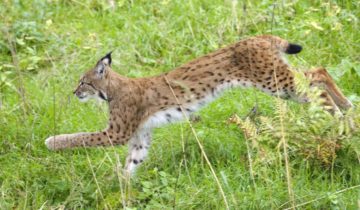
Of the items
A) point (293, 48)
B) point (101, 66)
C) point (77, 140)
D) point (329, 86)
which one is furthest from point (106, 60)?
point (329, 86)

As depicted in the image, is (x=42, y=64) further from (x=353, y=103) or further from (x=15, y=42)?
(x=353, y=103)

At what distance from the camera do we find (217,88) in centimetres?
743

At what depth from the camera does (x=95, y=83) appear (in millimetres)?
7691

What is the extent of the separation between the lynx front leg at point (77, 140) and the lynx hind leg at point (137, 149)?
20 centimetres

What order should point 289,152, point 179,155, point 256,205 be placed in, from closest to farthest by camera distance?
point 256,205
point 289,152
point 179,155

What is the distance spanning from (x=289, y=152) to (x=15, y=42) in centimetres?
392

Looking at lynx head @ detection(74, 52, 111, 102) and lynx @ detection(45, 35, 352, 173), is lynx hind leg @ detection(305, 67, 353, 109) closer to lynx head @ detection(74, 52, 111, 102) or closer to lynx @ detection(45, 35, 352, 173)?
lynx @ detection(45, 35, 352, 173)

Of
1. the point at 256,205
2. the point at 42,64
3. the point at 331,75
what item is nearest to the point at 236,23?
the point at 331,75

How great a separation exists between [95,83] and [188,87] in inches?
36.7

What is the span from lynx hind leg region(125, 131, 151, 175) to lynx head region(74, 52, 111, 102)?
1.69ft

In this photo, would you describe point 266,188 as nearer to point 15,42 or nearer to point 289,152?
point 289,152

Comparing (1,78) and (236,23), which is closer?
(1,78)

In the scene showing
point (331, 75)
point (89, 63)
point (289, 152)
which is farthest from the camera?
point (89, 63)

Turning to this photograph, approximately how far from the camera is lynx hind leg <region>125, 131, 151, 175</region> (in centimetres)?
718
